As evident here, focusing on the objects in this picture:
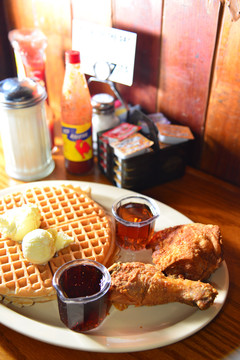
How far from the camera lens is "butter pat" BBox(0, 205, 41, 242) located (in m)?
1.08

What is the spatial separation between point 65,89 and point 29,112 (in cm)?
16

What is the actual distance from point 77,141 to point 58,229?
0.39 metres

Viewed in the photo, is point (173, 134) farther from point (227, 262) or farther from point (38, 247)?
point (38, 247)

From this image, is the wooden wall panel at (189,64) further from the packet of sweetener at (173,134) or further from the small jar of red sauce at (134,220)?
the small jar of red sauce at (134,220)


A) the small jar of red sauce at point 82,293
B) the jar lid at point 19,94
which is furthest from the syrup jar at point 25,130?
the small jar of red sauce at point 82,293

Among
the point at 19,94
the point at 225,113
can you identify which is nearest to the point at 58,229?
the point at 19,94

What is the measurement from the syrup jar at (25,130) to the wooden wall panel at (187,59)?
47cm

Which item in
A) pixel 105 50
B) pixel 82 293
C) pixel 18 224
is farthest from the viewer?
pixel 105 50

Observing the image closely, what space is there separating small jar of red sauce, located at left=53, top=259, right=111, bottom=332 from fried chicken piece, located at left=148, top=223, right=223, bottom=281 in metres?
0.18

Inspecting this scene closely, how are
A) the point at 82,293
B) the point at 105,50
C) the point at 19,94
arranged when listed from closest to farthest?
the point at 82,293, the point at 19,94, the point at 105,50

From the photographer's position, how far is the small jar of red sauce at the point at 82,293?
2.90 ft

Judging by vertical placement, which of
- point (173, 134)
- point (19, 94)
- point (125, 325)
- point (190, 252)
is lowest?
point (125, 325)

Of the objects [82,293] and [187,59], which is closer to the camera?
[82,293]

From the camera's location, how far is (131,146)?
1323mm
